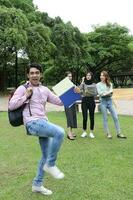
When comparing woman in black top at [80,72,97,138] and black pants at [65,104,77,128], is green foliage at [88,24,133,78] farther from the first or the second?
black pants at [65,104,77,128]

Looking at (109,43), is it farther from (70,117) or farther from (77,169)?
(77,169)

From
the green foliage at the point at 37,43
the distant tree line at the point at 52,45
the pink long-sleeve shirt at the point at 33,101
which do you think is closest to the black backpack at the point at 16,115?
the pink long-sleeve shirt at the point at 33,101

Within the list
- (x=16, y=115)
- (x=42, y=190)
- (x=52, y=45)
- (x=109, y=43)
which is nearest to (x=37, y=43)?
(x=52, y=45)

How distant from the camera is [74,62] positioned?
4597cm

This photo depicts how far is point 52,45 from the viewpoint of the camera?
40.1m

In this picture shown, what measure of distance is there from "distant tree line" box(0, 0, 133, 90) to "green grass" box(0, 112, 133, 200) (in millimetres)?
16221

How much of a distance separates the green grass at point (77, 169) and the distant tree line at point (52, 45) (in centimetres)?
1622

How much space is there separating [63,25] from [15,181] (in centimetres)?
3910

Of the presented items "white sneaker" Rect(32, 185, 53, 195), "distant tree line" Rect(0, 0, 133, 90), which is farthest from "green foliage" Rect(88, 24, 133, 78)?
"white sneaker" Rect(32, 185, 53, 195)

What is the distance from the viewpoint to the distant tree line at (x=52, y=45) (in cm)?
3473

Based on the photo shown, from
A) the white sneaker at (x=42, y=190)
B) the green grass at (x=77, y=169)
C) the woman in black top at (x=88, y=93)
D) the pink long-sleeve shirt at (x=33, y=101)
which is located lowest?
the green grass at (x=77, y=169)

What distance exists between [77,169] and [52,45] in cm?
3341

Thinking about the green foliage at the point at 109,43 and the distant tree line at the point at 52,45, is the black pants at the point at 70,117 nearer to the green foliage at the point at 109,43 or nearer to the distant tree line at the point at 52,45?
the distant tree line at the point at 52,45

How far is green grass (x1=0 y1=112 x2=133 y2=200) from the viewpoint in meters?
5.90
